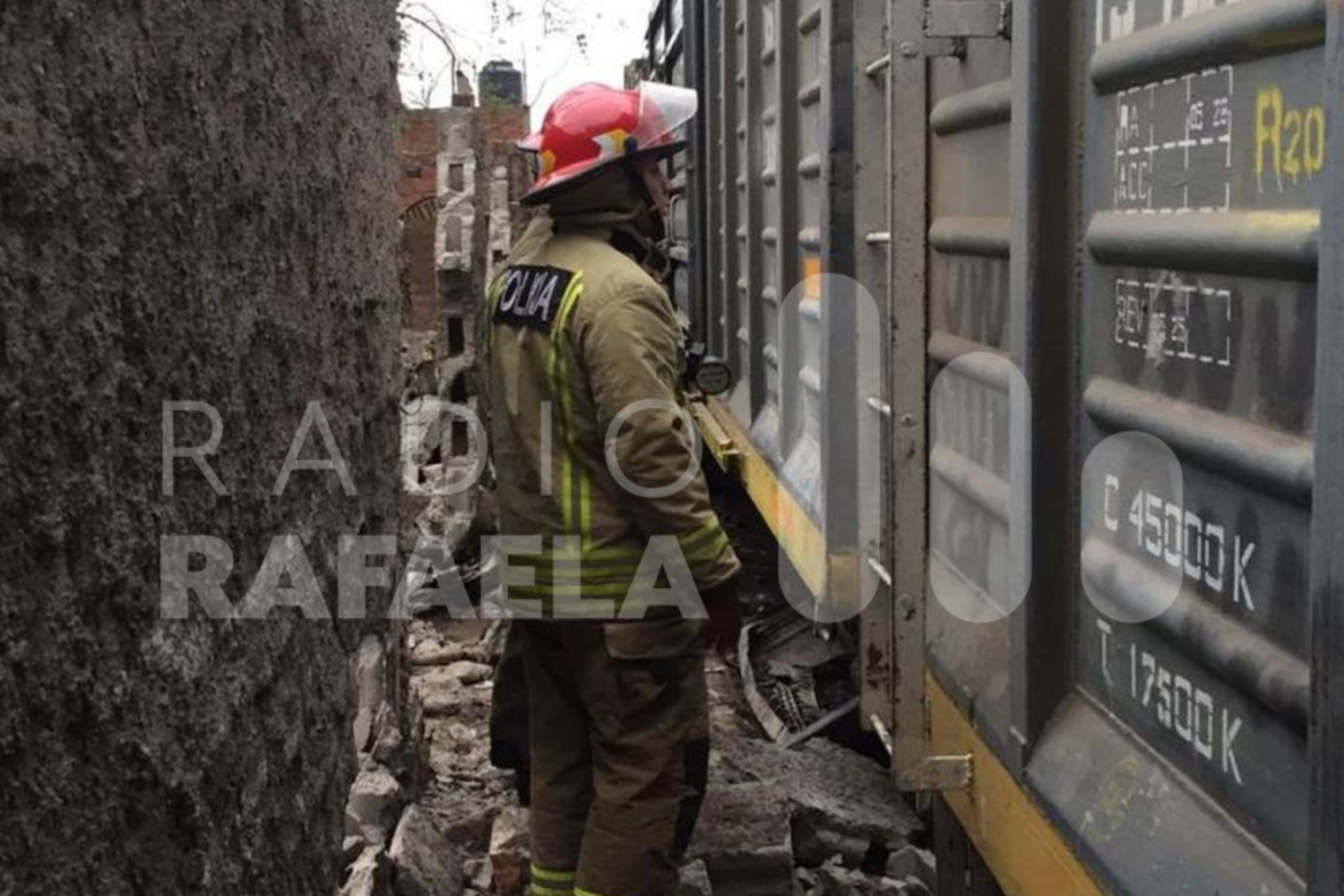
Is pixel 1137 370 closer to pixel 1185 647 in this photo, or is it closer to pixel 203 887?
pixel 1185 647

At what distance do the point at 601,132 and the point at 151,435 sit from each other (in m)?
2.35

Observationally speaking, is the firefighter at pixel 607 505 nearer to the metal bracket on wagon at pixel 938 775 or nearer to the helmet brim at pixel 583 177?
the helmet brim at pixel 583 177

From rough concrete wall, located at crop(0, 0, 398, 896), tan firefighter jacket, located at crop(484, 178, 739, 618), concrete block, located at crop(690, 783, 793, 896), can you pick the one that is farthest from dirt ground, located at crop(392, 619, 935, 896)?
rough concrete wall, located at crop(0, 0, 398, 896)

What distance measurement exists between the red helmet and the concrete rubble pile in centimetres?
153

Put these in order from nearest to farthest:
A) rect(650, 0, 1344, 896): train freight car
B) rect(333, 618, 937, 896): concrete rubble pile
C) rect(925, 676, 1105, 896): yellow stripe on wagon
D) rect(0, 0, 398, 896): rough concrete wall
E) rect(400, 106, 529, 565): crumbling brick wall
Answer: rect(0, 0, 398, 896): rough concrete wall < rect(650, 0, 1344, 896): train freight car < rect(925, 676, 1105, 896): yellow stripe on wagon < rect(333, 618, 937, 896): concrete rubble pile < rect(400, 106, 529, 565): crumbling brick wall

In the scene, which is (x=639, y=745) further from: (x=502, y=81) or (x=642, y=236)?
(x=502, y=81)

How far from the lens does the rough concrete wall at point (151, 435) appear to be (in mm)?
1233

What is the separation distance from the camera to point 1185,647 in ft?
6.33

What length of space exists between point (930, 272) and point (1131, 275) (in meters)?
1.13

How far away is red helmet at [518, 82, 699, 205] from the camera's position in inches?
146

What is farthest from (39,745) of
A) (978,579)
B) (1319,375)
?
(978,579)

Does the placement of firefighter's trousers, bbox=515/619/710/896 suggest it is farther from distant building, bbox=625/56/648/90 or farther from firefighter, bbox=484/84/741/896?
distant building, bbox=625/56/648/90

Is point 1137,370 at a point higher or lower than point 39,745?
higher

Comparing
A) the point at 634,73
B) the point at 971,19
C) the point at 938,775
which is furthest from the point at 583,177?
the point at 634,73
